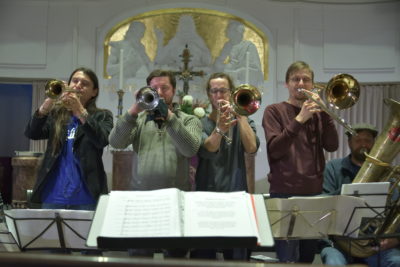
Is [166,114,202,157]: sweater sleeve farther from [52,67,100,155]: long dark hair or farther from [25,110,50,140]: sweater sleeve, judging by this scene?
[25,110,50,140]: sweater sleeve

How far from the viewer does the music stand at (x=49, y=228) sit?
2.70 metres

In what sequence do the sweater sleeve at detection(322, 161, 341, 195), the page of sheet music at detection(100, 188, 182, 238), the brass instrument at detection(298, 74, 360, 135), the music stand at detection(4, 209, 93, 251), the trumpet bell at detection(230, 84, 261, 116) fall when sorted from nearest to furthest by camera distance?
the page of sheet music at detection(100, 188, 182, 238), the music stand at detection(4, 209, 93, 251), the trumpet bell at detection(230, 84, 261, 116), the brass instrument at detection(298, 74, 360, 135), the sweater sleeve at detection(322, 161, 341, 195)

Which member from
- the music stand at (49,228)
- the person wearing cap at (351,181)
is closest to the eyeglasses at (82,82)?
the music stand at (49,228)

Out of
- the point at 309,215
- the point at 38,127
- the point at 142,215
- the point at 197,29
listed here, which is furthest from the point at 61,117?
the point at 197,29

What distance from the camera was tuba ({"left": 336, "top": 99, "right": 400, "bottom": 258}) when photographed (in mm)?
3236

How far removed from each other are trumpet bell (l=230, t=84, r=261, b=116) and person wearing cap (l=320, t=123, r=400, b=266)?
2.59 feet

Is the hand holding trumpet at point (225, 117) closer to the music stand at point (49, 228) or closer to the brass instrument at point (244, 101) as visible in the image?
the brass instrument at point (244, 101)

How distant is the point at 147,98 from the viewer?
2805 mm

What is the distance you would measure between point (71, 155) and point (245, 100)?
1.18 m

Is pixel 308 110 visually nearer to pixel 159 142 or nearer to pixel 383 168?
pixel 383 168

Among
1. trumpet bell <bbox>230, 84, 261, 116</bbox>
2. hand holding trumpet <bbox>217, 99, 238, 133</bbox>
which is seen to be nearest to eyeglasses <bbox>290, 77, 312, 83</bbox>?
trumpet bell <bbox>230, 84, 261, 116</bbox>

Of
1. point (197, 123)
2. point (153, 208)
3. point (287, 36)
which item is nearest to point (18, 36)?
point (287, 36)

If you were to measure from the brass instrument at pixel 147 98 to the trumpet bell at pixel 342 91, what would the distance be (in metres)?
1.40

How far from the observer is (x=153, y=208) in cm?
210
